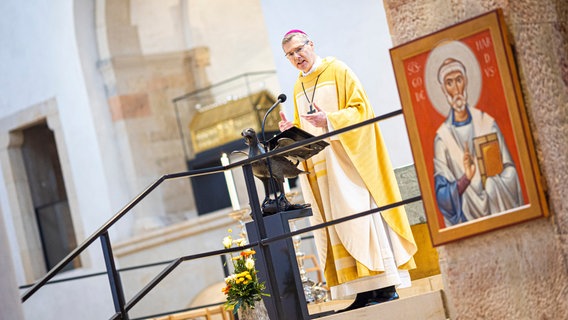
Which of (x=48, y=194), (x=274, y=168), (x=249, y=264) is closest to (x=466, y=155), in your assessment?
(x=274, y=168)

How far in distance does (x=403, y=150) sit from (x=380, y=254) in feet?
8.90

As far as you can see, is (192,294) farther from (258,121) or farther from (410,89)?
(410,89)

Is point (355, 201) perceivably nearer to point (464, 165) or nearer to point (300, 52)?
point (300, 52)

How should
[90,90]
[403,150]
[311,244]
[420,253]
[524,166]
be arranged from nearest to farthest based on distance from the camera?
[524,166], [420,253], [403,150], [311,244], [90,90]

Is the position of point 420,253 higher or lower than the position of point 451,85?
lower

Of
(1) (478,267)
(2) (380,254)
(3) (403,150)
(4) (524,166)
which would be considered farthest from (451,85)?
(3) (403,150)

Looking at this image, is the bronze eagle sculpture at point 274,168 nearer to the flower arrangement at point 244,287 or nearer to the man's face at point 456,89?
the flower arrangement at point 244,287

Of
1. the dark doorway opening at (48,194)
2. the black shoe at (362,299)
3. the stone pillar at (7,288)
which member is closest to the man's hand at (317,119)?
the black shoe at (362,299)

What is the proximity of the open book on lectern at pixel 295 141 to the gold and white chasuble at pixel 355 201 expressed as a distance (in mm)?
326

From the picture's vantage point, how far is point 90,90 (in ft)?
40.4

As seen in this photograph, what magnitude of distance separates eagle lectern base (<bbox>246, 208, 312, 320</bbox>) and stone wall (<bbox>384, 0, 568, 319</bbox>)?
1.45m

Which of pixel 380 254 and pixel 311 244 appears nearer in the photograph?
pixel 380 254

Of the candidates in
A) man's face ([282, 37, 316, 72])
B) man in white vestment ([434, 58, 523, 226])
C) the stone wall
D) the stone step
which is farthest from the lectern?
the stone wall

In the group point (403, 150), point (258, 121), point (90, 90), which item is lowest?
point (403, 150)
